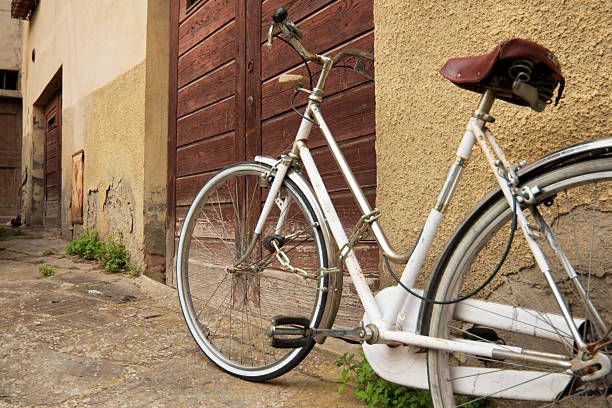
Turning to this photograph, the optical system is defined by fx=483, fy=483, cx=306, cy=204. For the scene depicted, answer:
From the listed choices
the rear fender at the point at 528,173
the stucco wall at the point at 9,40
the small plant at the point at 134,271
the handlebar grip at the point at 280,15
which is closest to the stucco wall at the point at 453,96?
the rear fender at the point at 528,173

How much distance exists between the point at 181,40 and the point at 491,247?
3.13 metres

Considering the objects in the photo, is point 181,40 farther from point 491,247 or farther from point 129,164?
point 491,247

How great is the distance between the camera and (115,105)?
4637 millimetres

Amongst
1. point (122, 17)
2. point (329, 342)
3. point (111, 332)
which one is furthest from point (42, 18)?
point (329, 342)

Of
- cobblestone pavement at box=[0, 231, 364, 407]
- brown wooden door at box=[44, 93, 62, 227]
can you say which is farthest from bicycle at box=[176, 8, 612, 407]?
brown wooden door at box=[44, 93, 62, 227]

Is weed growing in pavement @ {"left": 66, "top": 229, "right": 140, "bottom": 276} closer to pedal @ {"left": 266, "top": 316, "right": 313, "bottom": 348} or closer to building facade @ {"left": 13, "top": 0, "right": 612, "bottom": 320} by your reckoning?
building facade @ {"left": 13, "top": 0, "right": 612, "bottom": 320}

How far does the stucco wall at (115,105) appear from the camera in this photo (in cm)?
398

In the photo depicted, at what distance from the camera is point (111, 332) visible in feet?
8.02

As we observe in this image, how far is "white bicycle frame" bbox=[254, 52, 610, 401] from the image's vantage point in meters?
1.10

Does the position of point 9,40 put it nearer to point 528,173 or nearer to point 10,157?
point 10,157

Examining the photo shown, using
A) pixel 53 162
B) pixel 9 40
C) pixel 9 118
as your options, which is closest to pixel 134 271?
pixel 53 162

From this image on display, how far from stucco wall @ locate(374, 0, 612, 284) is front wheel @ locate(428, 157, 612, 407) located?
0.21 m

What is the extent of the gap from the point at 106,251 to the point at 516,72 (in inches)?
169

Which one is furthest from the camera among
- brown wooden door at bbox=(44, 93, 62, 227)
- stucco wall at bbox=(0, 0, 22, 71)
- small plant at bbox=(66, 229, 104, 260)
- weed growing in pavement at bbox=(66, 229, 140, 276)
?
stucco wall at bbox=(0, 0, 22, 71)
